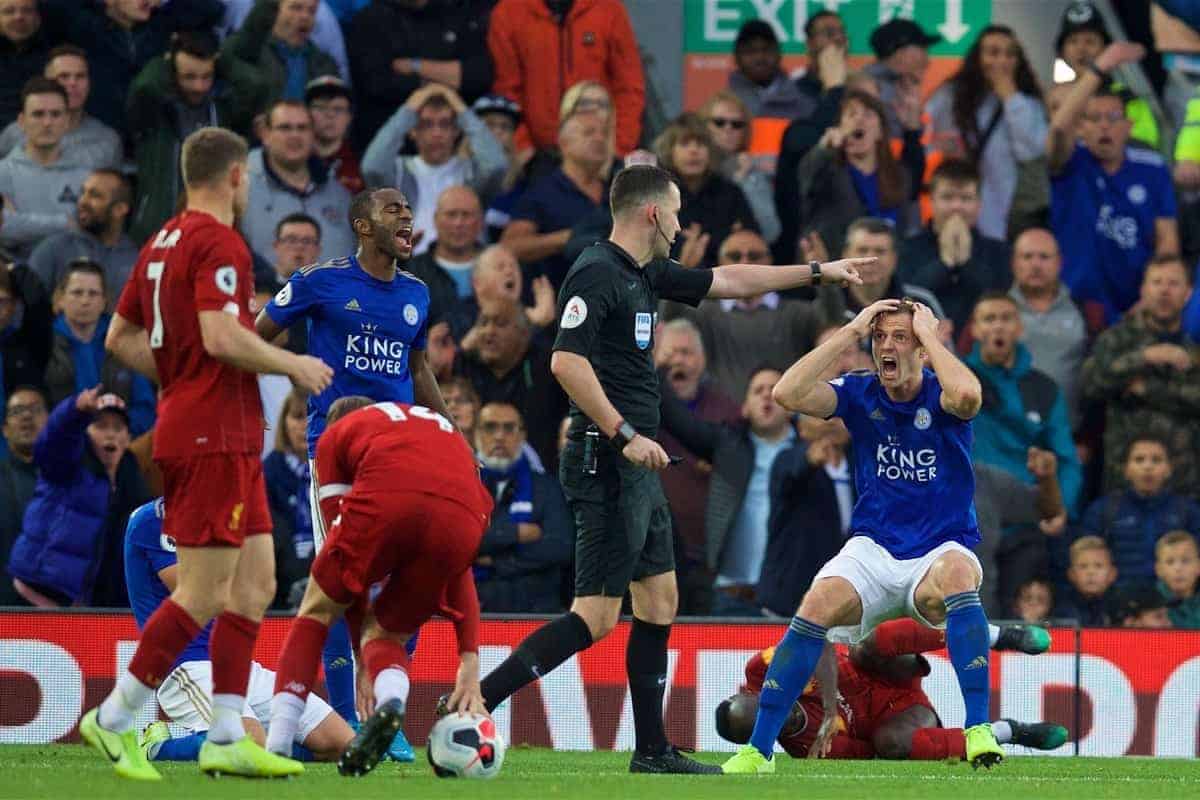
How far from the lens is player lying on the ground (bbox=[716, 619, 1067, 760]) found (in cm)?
1027

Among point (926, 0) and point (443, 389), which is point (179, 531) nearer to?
point (443, 389)

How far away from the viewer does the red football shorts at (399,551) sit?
7.65 meters

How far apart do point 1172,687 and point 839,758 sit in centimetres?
249

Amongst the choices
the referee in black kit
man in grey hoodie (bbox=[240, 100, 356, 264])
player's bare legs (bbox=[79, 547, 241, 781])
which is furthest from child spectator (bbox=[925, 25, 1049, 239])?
player's bare legs (bbox=[79, 547, 241, 781])

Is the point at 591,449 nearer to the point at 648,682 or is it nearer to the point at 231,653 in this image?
the point at 648,682

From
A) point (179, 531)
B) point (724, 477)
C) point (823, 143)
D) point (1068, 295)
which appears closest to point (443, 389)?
point (724, 477)

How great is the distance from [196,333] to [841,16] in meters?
9.56

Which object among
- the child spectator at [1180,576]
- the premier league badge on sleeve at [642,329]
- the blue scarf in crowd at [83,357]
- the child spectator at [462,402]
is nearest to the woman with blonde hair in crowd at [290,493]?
the child spectator at [462,402]

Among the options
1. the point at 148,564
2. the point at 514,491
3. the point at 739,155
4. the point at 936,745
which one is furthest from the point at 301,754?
the point at 739,155

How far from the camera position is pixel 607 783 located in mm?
8102

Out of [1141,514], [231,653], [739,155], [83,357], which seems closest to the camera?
[231,653]

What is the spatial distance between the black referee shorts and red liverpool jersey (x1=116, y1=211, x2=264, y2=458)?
66.8 inches

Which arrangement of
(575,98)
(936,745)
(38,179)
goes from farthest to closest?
(575,98)
(38,179)
(936,745)

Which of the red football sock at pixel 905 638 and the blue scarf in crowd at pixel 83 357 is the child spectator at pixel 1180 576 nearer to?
the red football sock at pixel 905 638
